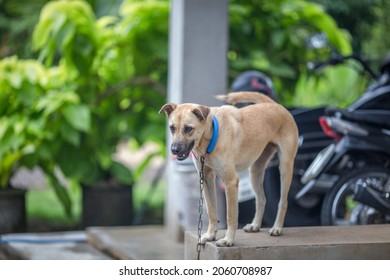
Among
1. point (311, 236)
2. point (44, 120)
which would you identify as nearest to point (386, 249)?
point (311, 236)

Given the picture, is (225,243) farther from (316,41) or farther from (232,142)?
(316,41)

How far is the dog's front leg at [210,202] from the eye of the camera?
3.94 m

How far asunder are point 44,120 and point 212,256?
3699mm

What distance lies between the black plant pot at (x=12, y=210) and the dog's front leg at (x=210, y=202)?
386 centimetres

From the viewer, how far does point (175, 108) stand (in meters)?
3.71

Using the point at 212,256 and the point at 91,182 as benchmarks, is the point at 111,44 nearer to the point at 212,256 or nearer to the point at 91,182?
the point at 91,182

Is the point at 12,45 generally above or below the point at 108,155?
above

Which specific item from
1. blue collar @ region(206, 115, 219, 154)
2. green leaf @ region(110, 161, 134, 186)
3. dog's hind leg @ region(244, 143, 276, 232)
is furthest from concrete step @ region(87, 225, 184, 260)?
blue collar @ region(206, 115, 219, 154)

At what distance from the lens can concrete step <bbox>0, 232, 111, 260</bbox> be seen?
6.29 metres

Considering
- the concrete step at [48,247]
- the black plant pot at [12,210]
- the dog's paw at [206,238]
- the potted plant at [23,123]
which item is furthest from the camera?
the black plant pot at [12,210]

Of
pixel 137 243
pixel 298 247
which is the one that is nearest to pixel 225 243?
pixel 298 247

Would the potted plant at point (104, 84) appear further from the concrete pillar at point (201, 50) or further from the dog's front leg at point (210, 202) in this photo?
the dog's front leg at point (210, 202)

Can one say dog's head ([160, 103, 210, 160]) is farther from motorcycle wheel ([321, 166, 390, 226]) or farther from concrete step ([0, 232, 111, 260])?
concrete step ([0, 232, 111, 260])

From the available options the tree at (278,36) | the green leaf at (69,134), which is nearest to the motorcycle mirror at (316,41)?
the tree at (278,36)
